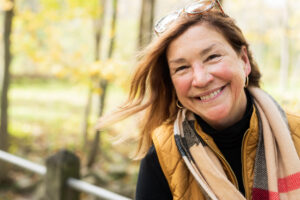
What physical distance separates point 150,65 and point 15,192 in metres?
7.07

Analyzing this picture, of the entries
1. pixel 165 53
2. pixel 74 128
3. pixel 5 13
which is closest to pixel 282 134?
pixel 165 53

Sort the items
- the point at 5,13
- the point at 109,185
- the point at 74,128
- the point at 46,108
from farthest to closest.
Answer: the point at 46,108 → the point at 74,128 → the point at 109,185 → the point at 5,13

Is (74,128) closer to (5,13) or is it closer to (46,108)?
(46,108)

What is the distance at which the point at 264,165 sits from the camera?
1.58 metres

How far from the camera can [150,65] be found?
1.87 m

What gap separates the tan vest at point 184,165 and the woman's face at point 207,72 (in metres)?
0.15

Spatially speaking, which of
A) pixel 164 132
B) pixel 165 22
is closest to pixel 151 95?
pixel 164 132

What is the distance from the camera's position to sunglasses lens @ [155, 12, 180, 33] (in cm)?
171

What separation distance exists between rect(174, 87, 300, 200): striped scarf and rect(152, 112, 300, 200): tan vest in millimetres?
28

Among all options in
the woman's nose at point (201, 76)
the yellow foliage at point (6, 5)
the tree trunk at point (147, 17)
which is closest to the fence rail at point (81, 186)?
the woman's nose at point (201, 76)

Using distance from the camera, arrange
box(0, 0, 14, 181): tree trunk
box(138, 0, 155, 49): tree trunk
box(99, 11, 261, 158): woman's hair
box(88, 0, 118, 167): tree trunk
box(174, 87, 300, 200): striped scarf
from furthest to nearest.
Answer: box(88, 0, 118, 167): tree trunk, box(0, 0, 14, 181): tree trunk, box(138, 0, 155, 49): tree trunk, box(99, 11, 261, 158): woman's hair, box(174, 87, 300, 200): striped scarf

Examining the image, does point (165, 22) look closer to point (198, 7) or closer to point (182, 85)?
point (198, 7)

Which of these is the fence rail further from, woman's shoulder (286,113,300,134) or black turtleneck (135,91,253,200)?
woman's shoulder (286,113,300,134)

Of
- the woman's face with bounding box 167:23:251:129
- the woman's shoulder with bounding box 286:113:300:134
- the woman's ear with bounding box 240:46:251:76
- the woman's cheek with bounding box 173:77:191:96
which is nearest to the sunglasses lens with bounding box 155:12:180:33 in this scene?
the woman's face with bounding box 167:23:251:129
